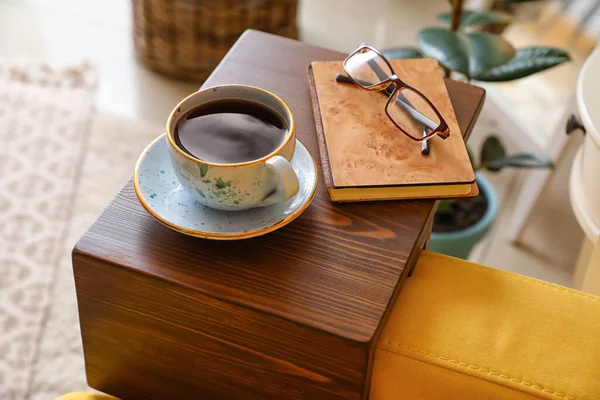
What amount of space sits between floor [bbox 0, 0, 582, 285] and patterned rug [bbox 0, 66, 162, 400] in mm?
71

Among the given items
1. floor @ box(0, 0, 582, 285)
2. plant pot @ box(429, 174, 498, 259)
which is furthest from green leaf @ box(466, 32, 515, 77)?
Result: floor @ box(0, 0, 582, 285)

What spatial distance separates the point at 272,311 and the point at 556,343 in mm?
295

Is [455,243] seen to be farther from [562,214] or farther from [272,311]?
[272,311]

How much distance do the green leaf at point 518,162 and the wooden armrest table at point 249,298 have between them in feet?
1.95

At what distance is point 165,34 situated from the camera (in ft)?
5.89

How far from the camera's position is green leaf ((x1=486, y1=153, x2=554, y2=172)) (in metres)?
1.28

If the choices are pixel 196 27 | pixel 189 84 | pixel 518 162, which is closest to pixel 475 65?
pixel 518 162

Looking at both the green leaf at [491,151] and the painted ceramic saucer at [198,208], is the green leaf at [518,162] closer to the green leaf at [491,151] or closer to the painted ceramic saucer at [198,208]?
the green leaf at [491,151]

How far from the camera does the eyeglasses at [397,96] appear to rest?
0.77 m

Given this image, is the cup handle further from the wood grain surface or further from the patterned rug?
the patterned rug

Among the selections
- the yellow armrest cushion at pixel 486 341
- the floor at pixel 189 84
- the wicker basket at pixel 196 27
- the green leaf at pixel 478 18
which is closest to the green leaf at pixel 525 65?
the green leaf at pixel 478 18

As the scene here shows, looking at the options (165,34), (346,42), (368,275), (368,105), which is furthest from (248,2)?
(368,275)

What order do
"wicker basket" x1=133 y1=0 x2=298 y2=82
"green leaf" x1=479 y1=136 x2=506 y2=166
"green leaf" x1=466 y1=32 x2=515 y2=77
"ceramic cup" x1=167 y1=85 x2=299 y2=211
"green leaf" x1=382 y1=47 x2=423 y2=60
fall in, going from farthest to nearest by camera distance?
1. "wicker basket" x1=133 y1=0 x2=298 y2=82
2. "green leaf" x1=479 y1=136 x2=506 y2=166
3. "green leaf" x1=382 y1=47 x2=423 y2=60
4. "green leaf" x1=466 y1=32 x2=515 y2=77
5. "ceramic cup" x1=167 y1=85 x2=299 y2=211

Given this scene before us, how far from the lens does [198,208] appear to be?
0.69 meters
